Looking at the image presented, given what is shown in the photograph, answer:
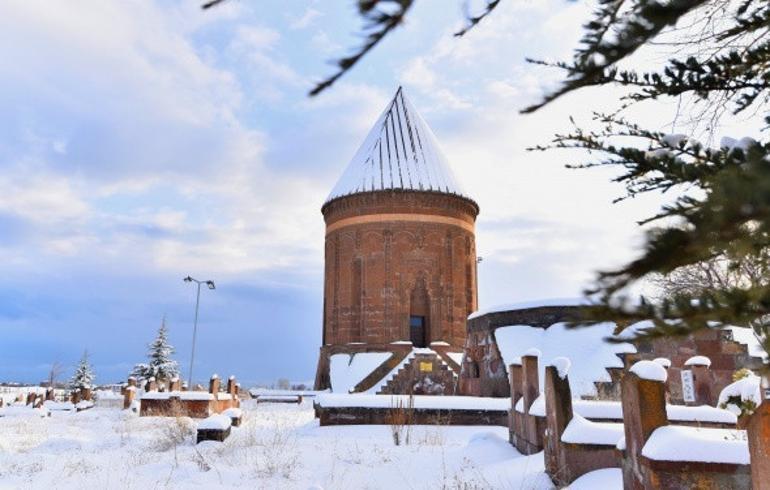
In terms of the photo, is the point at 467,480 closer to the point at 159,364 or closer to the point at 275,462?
the point at 275,462

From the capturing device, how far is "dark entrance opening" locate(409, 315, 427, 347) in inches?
1108

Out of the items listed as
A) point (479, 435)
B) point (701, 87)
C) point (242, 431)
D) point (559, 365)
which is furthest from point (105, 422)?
point (701, 87)

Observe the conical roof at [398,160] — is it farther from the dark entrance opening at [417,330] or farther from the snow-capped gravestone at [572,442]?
the snow-capped gravestone at [572,442]

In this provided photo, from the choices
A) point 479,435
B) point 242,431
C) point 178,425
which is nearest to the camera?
point 479,435

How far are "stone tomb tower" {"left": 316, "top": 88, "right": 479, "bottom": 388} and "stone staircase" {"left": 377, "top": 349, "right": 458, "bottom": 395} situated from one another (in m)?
4.30

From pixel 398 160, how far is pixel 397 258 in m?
5.10

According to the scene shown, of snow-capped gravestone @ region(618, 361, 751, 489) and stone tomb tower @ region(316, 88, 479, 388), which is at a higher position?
stone tomb tower @ region(316, 88, 479, 388)

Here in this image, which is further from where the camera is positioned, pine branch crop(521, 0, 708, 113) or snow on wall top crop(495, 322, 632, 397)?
snow on wall top crop(495, 322, 632, 397)

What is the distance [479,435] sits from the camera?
33.7ft

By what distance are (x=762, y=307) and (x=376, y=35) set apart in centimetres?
98

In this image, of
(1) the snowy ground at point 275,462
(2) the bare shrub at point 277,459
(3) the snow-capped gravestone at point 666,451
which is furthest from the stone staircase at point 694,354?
(3) the snow-capped gravestone at point 666,451

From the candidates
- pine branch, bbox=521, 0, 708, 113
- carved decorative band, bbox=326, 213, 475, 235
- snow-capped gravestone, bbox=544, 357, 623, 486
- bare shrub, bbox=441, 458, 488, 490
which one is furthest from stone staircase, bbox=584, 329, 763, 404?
carved decorative band, bbox=326, 213, 475, 235

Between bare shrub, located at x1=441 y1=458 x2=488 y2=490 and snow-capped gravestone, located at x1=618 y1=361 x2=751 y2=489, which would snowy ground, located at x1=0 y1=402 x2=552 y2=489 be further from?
snow-capped gravestone, located at x1=618 y1=361 x2=751 y2=489

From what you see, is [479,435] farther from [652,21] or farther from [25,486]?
[652,21]
